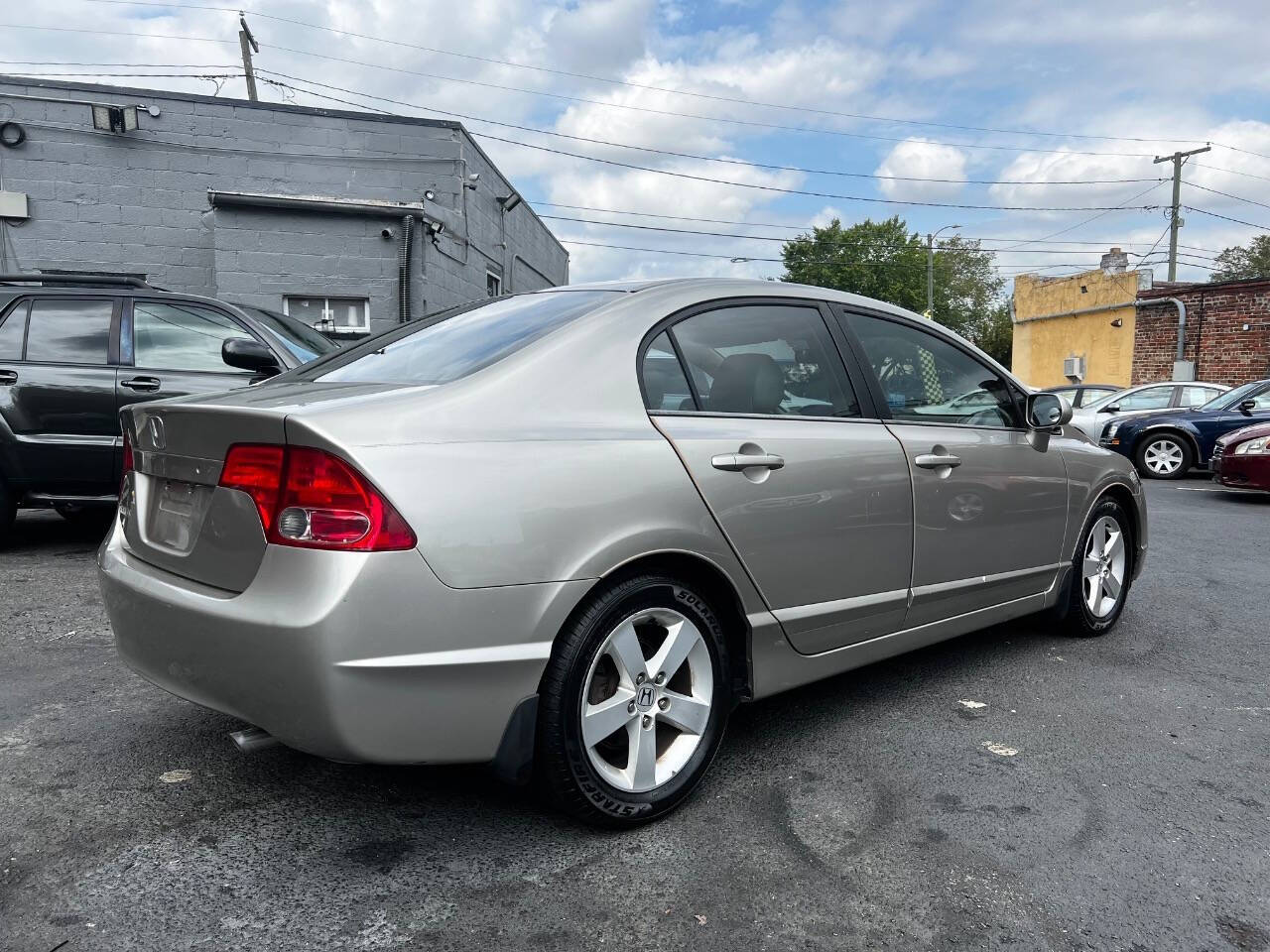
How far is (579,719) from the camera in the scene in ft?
7.78

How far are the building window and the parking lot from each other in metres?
9.58

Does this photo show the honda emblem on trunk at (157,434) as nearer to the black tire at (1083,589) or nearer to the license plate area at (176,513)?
the license plate area at (176,513)

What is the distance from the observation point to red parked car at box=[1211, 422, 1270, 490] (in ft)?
31.1

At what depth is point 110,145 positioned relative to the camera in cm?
1233

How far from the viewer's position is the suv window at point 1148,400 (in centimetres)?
1383

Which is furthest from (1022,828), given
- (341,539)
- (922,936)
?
(341,539)

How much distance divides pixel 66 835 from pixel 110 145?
12391 millimetres

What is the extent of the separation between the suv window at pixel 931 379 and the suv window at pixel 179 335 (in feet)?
14.2

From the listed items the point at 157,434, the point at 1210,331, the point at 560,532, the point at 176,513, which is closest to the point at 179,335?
the point at 157,434

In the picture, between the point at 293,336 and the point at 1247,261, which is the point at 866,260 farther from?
the point at 293,336

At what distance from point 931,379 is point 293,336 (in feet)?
14.9

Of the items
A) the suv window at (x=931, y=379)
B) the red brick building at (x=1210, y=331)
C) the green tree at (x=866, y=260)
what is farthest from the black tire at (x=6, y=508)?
the green tree at (x=866, y=260)

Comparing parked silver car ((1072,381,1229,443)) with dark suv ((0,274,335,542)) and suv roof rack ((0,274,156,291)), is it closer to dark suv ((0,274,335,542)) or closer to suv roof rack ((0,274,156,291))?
dark suv ((0,274,335,542))

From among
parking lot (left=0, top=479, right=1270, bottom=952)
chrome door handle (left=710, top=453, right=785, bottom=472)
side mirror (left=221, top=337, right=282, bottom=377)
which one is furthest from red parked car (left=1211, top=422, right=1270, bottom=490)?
side mirror (left=221, top=337, right=282, bottom=377)
